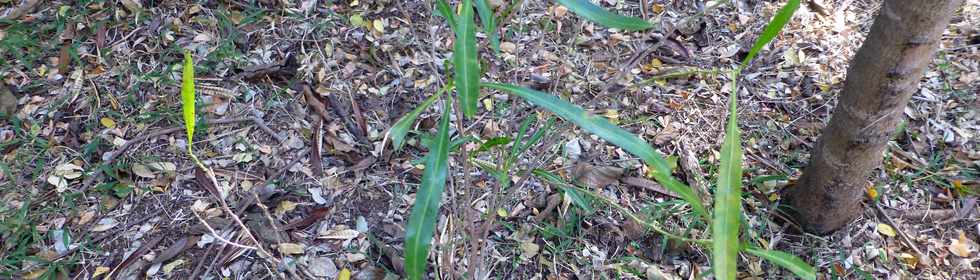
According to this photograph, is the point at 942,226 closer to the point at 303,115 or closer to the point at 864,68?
the point at 864,68

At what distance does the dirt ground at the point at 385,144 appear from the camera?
1.75m

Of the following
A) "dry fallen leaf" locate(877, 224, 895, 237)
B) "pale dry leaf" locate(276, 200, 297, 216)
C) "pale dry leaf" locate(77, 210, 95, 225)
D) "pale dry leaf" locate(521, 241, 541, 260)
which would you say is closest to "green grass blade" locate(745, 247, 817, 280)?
"pale dry leaf" locate(521, 241, 541, 260)

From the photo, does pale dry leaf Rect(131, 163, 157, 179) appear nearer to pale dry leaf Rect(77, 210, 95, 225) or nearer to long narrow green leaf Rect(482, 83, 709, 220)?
pale dry leaf Rect(77, 210, 95, 225)

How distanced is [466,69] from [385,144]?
1182mm

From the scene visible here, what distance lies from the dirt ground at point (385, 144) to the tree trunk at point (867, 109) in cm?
11

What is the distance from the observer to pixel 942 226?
1.84 m

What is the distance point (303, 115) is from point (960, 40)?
2137mm

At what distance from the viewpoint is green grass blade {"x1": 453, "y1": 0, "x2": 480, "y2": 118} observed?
820 mm

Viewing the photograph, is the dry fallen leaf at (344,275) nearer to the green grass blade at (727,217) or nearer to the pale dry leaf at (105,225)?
the pale dry leaf at (105,225)

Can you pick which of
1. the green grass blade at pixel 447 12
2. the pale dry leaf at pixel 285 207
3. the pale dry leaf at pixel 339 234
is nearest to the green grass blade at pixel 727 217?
the green grass blade at pixel 447 12

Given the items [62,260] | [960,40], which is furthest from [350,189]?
[960,40]

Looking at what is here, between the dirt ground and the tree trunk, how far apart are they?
106mm

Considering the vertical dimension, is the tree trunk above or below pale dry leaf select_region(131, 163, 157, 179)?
above

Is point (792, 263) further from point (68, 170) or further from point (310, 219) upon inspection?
point (68, 170)
